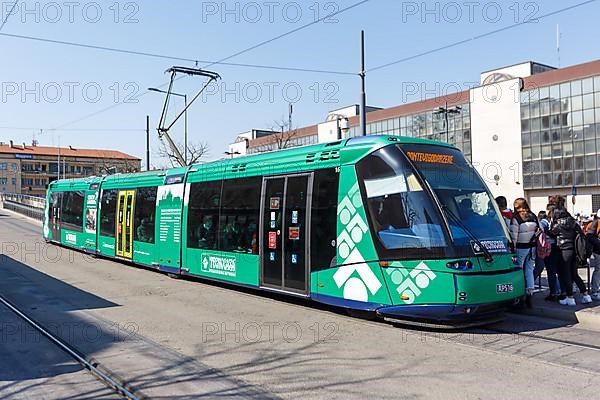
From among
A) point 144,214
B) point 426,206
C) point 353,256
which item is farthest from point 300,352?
point 144,214

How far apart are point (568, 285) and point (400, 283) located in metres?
3.34

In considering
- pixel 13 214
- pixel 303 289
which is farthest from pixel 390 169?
pixel 13 214

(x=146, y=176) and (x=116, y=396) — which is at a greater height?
(x=146, y=176)

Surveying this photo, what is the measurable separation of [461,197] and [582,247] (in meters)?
2.67

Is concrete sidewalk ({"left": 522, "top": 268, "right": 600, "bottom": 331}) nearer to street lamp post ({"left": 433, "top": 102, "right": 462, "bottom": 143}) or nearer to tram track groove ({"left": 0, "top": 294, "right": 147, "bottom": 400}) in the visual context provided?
tram track groove ({"left": 0, "top": 294, "right": 147, "bottom": 400})

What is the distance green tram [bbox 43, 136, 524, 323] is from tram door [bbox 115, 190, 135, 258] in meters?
4.61

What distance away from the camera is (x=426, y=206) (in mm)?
8008

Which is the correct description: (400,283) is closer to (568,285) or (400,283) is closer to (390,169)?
(390,169)

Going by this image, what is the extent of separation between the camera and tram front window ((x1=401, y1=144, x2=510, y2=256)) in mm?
8008

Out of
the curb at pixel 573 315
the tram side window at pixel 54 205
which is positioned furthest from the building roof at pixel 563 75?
the curb at pixel 573 315

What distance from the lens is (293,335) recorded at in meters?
7.94

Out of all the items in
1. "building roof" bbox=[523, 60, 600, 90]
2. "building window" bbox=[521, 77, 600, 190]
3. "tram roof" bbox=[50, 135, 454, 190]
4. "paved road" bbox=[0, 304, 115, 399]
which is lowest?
"paved road" bbox=[0, 304, 115, 399]

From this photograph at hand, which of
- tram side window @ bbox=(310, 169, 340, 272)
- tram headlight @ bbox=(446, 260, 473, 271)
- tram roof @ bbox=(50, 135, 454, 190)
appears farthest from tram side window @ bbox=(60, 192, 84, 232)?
tram headlight @ bbox=(446, 260, 473, 271)

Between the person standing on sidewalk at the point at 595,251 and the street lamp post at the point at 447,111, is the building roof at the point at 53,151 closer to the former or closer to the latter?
the street lamp post at the point at 447,111
